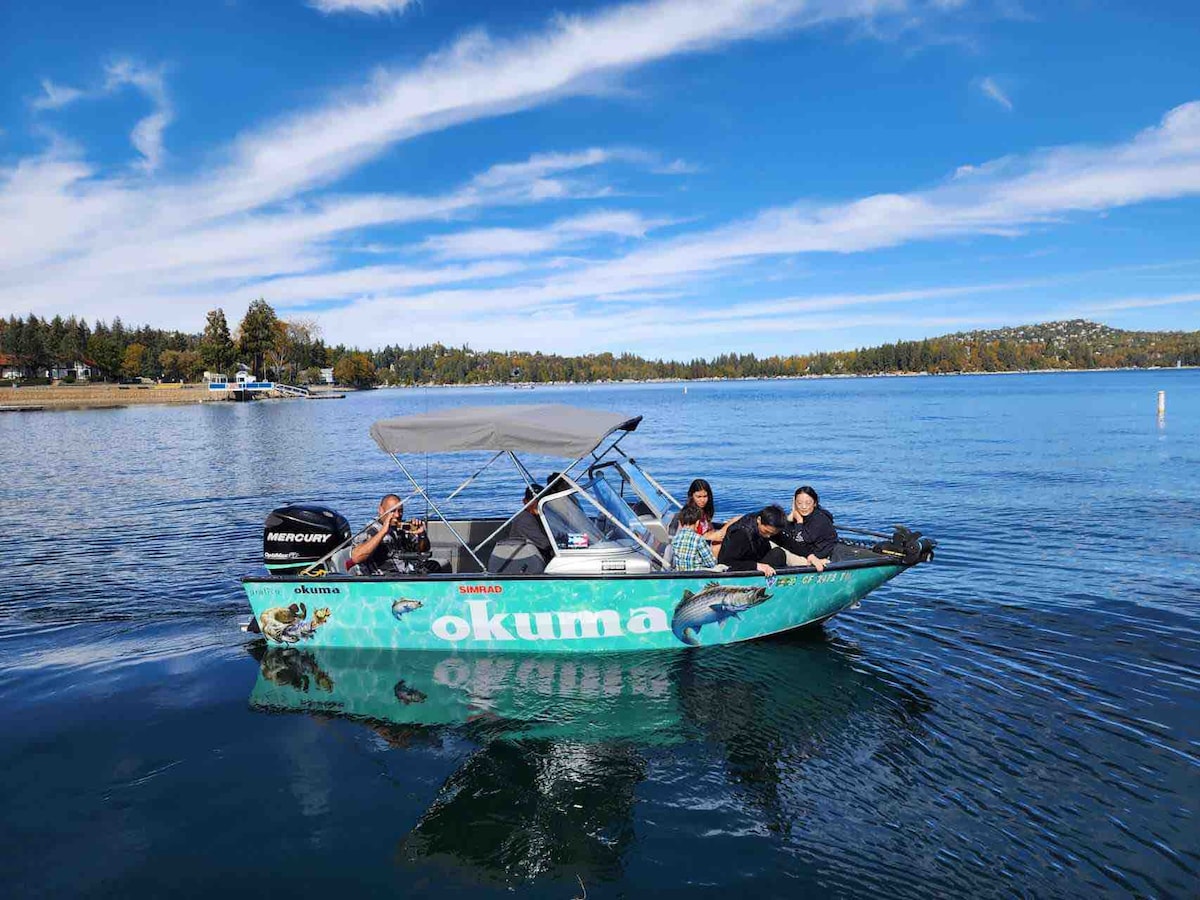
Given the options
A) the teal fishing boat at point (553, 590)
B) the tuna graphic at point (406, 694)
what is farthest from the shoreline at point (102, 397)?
the tuna graphic at point (406, 694)

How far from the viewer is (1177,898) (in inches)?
194

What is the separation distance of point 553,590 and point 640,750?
7.24 feet

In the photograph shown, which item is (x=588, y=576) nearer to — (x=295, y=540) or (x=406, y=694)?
(x=406, y=694)

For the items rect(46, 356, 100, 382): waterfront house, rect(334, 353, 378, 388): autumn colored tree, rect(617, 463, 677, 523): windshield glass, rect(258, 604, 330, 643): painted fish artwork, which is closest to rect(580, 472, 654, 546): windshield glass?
rect(617, 463, 677, 523): windshield glass

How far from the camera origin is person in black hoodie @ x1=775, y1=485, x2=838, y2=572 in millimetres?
9250

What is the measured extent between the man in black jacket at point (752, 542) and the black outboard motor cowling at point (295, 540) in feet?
16.8

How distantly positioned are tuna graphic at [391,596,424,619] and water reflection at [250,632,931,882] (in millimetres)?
714

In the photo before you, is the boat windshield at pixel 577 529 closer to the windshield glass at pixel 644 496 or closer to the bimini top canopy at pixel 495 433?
the bimini top canopy at pixel 495 433

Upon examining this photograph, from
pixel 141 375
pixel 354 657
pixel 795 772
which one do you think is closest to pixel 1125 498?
pixel 795 772

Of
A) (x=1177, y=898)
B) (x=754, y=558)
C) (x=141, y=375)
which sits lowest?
(x=1177, y=898)

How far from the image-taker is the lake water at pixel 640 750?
5.40 m

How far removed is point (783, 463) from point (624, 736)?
24.5m

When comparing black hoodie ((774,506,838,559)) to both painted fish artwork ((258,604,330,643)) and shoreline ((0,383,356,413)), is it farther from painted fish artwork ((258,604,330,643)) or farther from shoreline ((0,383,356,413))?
shoreline ((0,383,356,413))

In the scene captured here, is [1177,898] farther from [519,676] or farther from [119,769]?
[119,769]
